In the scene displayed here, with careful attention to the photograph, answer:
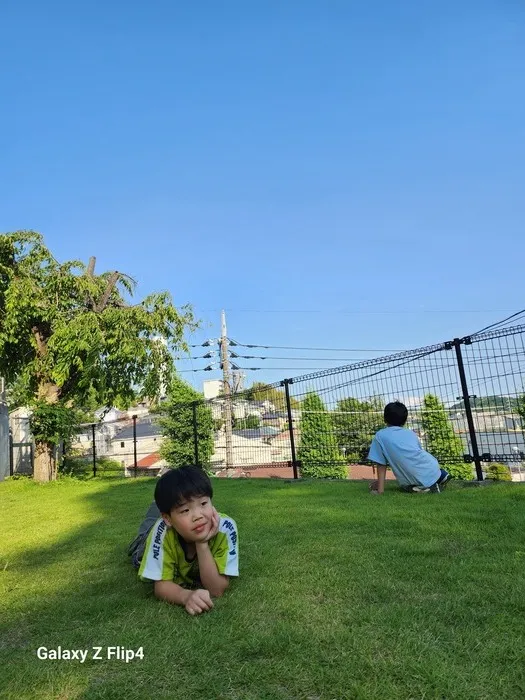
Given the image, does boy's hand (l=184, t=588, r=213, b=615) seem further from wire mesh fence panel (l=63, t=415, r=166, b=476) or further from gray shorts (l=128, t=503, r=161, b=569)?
wire mesh fence panel (l=63, t=415, r=166, b=476)

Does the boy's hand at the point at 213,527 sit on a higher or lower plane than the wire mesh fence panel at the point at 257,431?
lower

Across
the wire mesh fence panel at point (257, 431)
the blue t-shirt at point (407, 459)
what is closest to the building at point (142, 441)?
the wire mesh fence panel at point (257, 431)

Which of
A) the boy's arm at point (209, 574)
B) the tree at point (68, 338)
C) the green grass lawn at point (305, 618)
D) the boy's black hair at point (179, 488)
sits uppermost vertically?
the tree at point (68, 338)

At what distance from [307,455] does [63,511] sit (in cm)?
431

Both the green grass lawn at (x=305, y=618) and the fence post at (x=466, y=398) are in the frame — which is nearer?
the green grass lawn at (x=305, y=618)

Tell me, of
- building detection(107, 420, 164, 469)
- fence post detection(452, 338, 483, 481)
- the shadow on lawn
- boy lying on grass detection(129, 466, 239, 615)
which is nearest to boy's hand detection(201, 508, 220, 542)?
boy lying on grass detection(129, 466, 239, 615)

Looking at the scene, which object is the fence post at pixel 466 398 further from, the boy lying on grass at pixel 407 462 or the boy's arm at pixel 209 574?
the boy's arm at pixel 209 574

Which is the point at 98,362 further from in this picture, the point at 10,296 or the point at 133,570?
the point at 133,570

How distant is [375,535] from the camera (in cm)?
322

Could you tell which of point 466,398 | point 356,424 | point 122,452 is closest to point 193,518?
point 466,398

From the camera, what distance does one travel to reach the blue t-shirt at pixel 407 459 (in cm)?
511

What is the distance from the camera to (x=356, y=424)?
24.3 feet

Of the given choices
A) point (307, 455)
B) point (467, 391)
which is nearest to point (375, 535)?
point (467, 391)

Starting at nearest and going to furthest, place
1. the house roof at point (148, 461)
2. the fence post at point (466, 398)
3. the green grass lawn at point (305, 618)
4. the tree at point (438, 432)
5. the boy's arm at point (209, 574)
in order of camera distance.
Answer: the green grass lawn at point (305, 618) → the boy's arm at point (209, 574) → the fence post at point (466, 398) → the tree at point (438, 432) → the house roof at point (148, 461)
